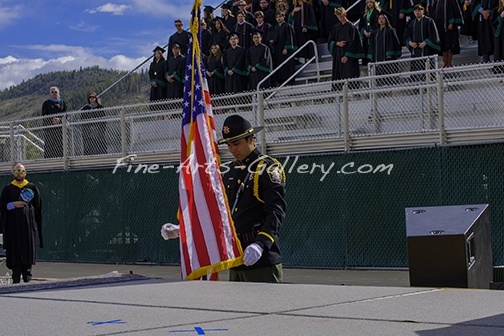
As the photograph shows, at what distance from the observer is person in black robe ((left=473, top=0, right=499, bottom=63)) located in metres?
17.1

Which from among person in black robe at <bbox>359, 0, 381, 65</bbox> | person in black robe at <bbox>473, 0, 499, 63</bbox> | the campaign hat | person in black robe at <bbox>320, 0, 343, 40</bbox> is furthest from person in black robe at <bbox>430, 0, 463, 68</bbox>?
the campaign hat

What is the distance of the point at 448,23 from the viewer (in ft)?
58.4

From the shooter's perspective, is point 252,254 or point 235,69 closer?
point 252,254

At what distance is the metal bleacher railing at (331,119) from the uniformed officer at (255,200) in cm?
691

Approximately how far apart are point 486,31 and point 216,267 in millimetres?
11639

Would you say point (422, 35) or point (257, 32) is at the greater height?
point (257, 32)

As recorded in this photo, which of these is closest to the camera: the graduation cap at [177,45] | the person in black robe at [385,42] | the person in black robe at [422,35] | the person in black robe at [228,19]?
the person in black robe at [422,35]

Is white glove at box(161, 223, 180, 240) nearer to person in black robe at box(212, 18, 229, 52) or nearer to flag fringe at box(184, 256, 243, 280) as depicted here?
flag fringe at box(184, 256, 243, 280)

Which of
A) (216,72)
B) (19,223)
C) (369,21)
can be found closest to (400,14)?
(369,21)

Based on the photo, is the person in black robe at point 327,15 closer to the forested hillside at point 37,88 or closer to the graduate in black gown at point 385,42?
the graduate in black gown at point 385,42

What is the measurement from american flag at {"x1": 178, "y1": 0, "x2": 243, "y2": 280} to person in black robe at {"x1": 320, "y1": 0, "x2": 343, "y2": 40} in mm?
12449

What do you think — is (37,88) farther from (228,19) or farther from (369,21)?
(369,21)

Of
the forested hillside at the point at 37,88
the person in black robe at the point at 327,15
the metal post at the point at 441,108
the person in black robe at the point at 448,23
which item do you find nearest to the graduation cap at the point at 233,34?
the person in black robe at the point at 327,15

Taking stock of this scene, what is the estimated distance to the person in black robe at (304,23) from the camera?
2048cm
